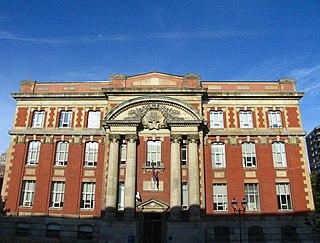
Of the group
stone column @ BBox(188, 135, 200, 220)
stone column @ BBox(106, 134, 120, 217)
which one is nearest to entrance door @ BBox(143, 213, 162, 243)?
stone column @ BBox(106, 134, 120, 217)

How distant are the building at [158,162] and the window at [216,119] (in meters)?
0.10

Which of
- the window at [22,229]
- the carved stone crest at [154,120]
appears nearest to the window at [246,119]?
the carved stone crest at [154,120]

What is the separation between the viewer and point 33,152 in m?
30.2

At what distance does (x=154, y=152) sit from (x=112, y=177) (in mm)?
4711

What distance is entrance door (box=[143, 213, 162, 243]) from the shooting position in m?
27.0

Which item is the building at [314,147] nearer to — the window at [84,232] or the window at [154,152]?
the window at [154,152]

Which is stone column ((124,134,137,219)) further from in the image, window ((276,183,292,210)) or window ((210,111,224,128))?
window ((276,183,292,210))

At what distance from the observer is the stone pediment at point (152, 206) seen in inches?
1050

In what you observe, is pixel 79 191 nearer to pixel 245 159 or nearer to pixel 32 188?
pixel 32 188

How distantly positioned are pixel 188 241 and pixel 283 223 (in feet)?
29.7

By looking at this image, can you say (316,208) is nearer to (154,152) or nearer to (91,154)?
(154,152)

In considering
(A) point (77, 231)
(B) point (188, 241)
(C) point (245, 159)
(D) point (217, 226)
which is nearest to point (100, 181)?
(A) point (77, 231)

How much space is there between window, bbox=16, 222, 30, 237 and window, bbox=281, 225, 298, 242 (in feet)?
77.9

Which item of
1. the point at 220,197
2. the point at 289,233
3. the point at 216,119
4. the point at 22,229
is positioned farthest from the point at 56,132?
the point at 289,233
